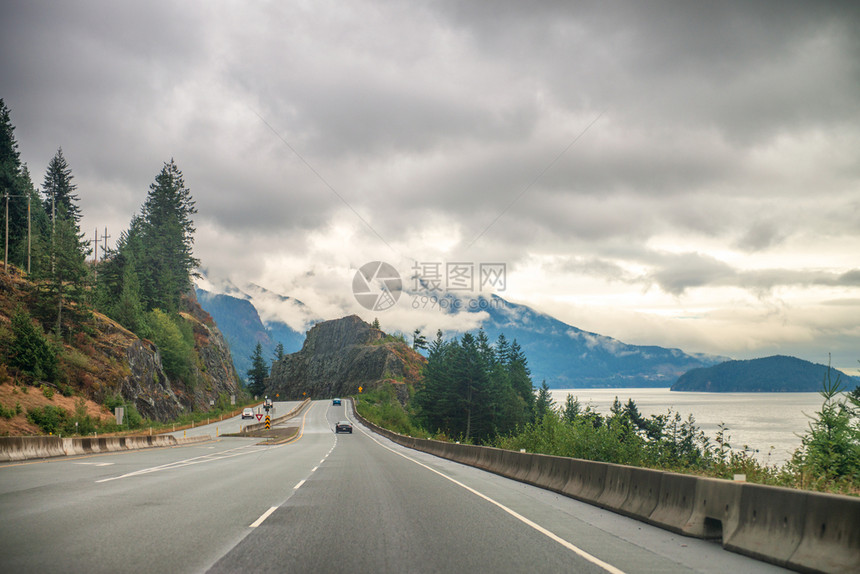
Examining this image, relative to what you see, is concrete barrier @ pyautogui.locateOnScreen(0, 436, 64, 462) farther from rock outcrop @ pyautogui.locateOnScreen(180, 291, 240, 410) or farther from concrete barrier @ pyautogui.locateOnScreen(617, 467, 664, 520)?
rock outcrop @ pyautogui.locateOnScreen(180, 291, 240, 410)

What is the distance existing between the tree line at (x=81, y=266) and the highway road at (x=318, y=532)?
43.5 meters

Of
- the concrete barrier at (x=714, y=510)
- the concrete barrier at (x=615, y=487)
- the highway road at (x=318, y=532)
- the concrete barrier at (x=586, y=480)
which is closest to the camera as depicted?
the highway road at (x=318, y=532)

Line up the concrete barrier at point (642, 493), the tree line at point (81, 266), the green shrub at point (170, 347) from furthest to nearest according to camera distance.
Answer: the green shrub at point (170, 347)
the tree line at point (81, 266)
the concrete barrier at point (642, 493)

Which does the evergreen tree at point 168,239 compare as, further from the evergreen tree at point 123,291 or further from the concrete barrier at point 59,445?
the concrete barrier at point 59,445

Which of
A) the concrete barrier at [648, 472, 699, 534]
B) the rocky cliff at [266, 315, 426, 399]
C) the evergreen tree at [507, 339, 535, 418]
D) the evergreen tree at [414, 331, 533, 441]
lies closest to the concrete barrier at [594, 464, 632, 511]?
the concrete barrier at [648, 472, 699, 534]

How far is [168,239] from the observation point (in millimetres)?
112062

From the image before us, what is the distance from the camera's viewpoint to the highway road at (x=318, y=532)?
22.4 feet

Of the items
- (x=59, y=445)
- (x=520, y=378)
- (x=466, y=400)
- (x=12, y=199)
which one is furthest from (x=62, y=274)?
(x=520, y=378)

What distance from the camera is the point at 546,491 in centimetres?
1555

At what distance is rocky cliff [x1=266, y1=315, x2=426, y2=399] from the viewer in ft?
539

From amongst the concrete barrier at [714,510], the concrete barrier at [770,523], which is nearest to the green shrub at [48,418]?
the concrete barrier at [714,510]

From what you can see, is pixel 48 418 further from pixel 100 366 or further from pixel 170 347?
pixel 170 347

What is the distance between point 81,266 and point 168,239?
155ft

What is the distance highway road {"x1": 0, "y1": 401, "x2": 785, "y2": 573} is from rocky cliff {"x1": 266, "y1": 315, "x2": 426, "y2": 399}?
142584 millimetres
